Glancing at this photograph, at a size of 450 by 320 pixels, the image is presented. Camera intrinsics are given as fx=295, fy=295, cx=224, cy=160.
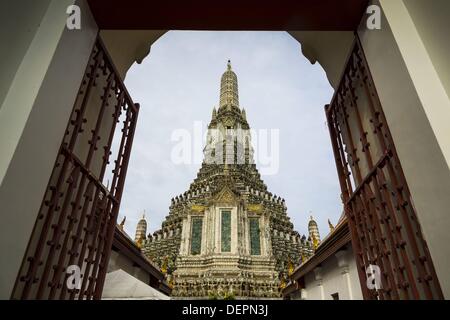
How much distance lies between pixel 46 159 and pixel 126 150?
6.12ft

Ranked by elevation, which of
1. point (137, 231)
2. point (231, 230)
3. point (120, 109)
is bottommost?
point (120, 109)

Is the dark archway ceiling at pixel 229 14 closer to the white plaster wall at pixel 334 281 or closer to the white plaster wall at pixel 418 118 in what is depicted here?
the white plaster wall at pixel 418 118

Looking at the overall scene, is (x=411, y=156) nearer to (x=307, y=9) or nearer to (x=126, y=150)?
(x=307, y=9)

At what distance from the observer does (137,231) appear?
106 feet

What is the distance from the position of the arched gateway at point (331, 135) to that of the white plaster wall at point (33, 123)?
11mm

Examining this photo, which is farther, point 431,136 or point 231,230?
point 231,230

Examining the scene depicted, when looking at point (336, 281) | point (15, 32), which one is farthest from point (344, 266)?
point (15, 32)

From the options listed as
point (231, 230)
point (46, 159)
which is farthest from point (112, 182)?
point (231, 230)

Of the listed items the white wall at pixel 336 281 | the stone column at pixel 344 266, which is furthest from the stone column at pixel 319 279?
the stone column at pixel 344 266

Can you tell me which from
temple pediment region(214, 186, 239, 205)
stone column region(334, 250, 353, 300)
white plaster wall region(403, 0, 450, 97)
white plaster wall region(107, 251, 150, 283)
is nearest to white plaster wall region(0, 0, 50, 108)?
white plaster wall region(403, 0, 450, 97)

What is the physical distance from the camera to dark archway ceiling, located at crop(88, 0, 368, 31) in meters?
3.21

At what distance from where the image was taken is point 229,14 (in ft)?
11.2

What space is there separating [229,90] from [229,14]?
39.2 meters

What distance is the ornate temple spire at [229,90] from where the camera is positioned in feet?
133
